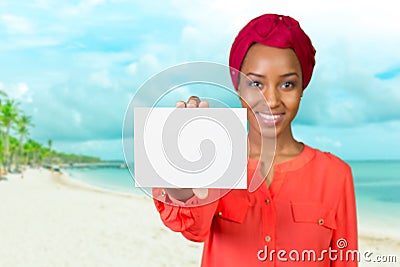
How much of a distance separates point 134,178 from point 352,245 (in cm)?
59

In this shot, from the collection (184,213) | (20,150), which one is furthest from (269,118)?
(20,150)

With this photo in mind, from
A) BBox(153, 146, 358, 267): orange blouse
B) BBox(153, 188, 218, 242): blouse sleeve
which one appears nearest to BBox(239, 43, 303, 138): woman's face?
BBox(153, 146, 358, 267): orange blouse

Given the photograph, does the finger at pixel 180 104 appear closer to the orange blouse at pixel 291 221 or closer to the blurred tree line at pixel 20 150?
the orange blouse at pixel 291 221

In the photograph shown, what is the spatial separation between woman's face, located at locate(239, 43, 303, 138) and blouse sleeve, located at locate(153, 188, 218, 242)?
213 millimetres

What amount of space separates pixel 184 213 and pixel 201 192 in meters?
0.10

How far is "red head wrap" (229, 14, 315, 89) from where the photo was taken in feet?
3.45

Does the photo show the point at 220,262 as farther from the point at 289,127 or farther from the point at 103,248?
the point at 103,248

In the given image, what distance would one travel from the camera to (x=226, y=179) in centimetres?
87

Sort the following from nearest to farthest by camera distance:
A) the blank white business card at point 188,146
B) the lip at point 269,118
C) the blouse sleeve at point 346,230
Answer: the blank white business card at point 188,146
the lip at point 269,118
the blouse sleeve at point 346,230

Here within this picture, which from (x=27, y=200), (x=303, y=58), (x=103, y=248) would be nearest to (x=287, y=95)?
(x=303, y=58)

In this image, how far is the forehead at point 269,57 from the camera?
105 cm

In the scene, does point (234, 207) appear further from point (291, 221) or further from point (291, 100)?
point (291, 100)

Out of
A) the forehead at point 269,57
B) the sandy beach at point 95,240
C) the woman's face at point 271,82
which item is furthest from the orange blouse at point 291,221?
the sandy beach at point 95,240

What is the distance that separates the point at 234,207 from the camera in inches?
43.1
